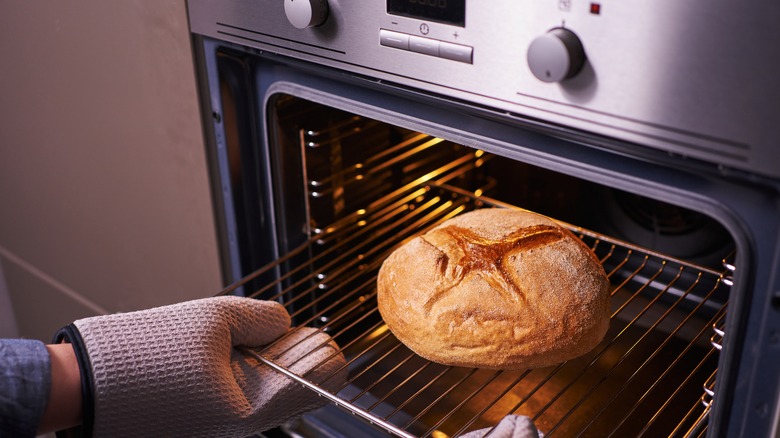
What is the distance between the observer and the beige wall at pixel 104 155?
1.13 metres

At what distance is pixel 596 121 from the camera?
705 millimetres

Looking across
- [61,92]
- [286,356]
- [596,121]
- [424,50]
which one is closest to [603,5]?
[596,121]

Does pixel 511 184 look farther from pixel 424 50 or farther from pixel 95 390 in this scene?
pixel 95 390

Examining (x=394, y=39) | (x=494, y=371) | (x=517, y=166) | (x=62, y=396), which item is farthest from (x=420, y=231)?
(x=62, y=396)

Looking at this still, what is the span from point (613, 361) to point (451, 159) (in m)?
0.50

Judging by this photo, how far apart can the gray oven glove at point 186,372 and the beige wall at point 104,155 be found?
0.92ft

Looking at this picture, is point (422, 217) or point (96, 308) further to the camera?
point (96, 308)

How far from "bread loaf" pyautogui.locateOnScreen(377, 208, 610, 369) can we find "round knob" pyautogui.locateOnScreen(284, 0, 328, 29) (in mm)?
348

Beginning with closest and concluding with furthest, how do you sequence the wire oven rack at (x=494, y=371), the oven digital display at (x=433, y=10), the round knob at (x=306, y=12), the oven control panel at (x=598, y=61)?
1. the oven control panel at (x=598, y=61)
2. the oven digital display at (x=433, y=10)
3. the round knob at (x=306, y=12)
4. the wire oven rack at (x=494, y=371)

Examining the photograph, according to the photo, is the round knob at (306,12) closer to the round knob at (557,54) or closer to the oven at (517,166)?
the oven at (517,166)

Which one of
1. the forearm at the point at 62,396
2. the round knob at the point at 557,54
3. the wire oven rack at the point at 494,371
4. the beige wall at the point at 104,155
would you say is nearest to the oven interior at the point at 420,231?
the wire oven rack at the point at 494,371

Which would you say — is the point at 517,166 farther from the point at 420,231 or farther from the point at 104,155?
the point at 104,155

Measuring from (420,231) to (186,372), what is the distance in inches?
23.2

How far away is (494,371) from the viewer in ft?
3.67
